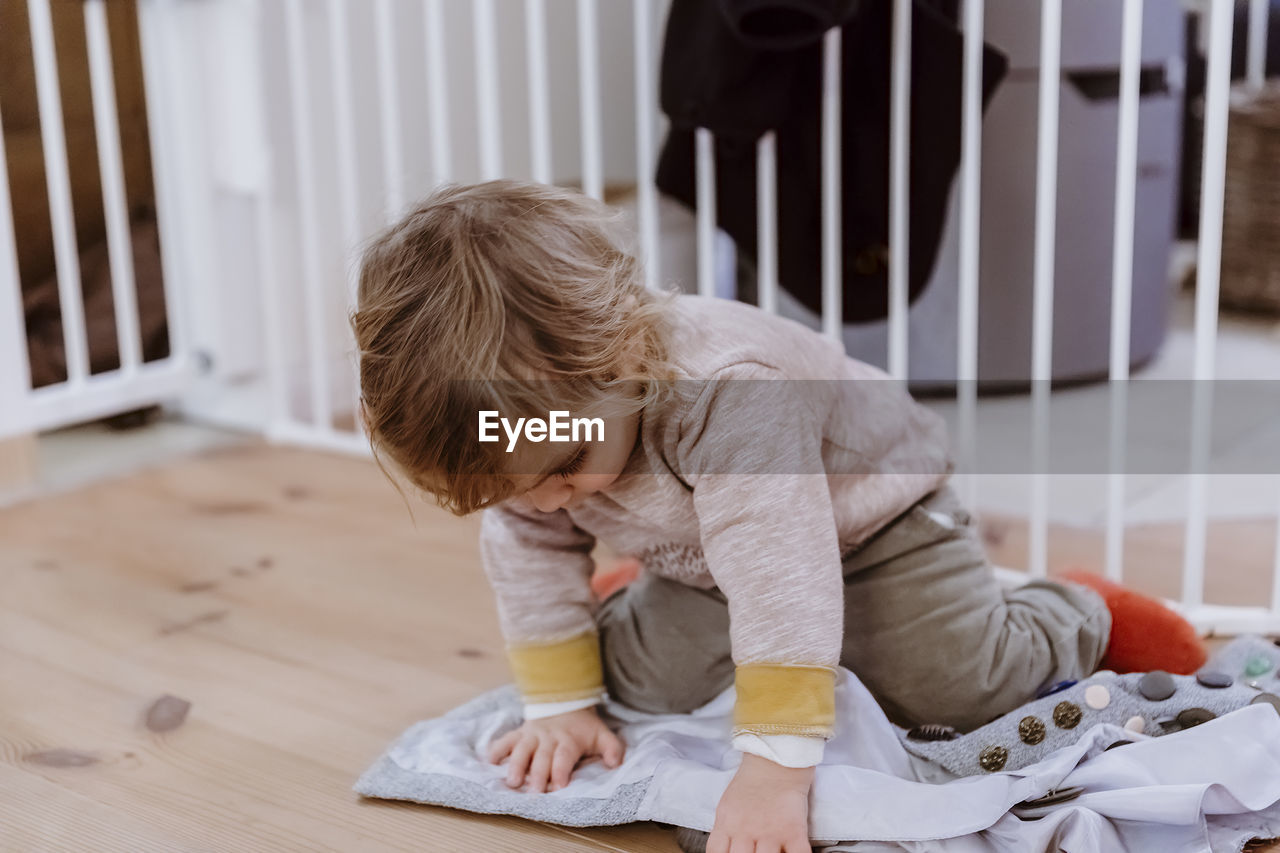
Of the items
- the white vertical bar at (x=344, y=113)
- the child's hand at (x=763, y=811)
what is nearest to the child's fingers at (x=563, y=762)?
the child's hand at (x=763, y=811)

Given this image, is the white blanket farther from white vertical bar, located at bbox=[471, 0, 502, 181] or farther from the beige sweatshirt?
white vertical bar, located at bbox=[471, 0, 502, 181]

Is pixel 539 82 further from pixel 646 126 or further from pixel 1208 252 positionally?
pixel 1208 252

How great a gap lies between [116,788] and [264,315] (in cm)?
96

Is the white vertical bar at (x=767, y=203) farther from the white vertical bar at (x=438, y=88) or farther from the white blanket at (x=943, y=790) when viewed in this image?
the white blanket at (x=943, y=790)

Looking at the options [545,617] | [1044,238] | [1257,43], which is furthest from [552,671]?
[1257,43]

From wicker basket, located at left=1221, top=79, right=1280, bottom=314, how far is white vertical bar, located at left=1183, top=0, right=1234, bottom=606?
4.49 feet

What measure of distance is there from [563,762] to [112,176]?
1045mm

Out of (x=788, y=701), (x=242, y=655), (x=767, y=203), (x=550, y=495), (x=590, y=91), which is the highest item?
(x=590, y=91)

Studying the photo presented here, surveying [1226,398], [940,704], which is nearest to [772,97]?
[940,704]

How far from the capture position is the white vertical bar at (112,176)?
60.7 inches

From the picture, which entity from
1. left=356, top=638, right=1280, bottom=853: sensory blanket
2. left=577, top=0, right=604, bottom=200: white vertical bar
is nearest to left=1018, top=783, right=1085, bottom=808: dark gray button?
left=356, top=638, right=1280, bottom=853: sensory blanket

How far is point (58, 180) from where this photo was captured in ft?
4.94

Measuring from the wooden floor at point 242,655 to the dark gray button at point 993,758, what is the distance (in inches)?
8.1

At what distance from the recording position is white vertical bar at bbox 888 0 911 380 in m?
1.14
